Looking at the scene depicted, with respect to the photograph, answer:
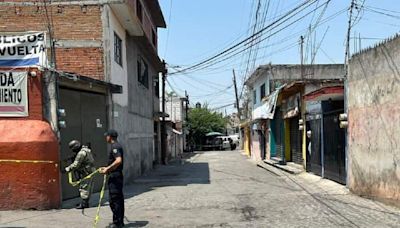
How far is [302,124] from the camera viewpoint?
2136cm

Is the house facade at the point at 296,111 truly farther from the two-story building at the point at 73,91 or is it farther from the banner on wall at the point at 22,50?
the banner on wall at the point at 22,50

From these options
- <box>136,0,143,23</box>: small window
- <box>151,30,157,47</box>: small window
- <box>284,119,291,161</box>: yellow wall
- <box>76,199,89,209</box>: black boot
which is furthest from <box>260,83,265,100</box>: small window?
<box>76,199,89,209</box>: black boot

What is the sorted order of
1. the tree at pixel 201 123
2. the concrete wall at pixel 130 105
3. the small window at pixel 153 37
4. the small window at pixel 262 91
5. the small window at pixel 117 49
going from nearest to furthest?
the concrete wall at pixel 130 105 → the small window at pixel 117 49 → the small window at pixel 153 37 → the small window at pixel 262 91 → the tree at pixel 201 123

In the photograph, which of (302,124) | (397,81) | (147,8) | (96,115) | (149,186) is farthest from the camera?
(147,8)

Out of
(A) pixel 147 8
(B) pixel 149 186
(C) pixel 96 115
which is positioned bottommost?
(B) pixel 149 186

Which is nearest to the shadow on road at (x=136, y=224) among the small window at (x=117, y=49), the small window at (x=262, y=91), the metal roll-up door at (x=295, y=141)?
the small window at (x=117, y=49)

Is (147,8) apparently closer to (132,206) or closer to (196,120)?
(132,206)

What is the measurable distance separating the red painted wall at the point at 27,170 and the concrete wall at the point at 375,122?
746cm

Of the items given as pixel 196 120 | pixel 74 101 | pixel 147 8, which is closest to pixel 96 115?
pixel 74 101

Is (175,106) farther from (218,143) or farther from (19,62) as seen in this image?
(19,62)

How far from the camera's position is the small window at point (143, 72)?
2372 centimetres

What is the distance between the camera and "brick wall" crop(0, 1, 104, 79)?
15906mm

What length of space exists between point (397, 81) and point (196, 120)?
6766 cm

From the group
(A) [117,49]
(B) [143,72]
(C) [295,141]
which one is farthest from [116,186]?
(C) [295,141]
